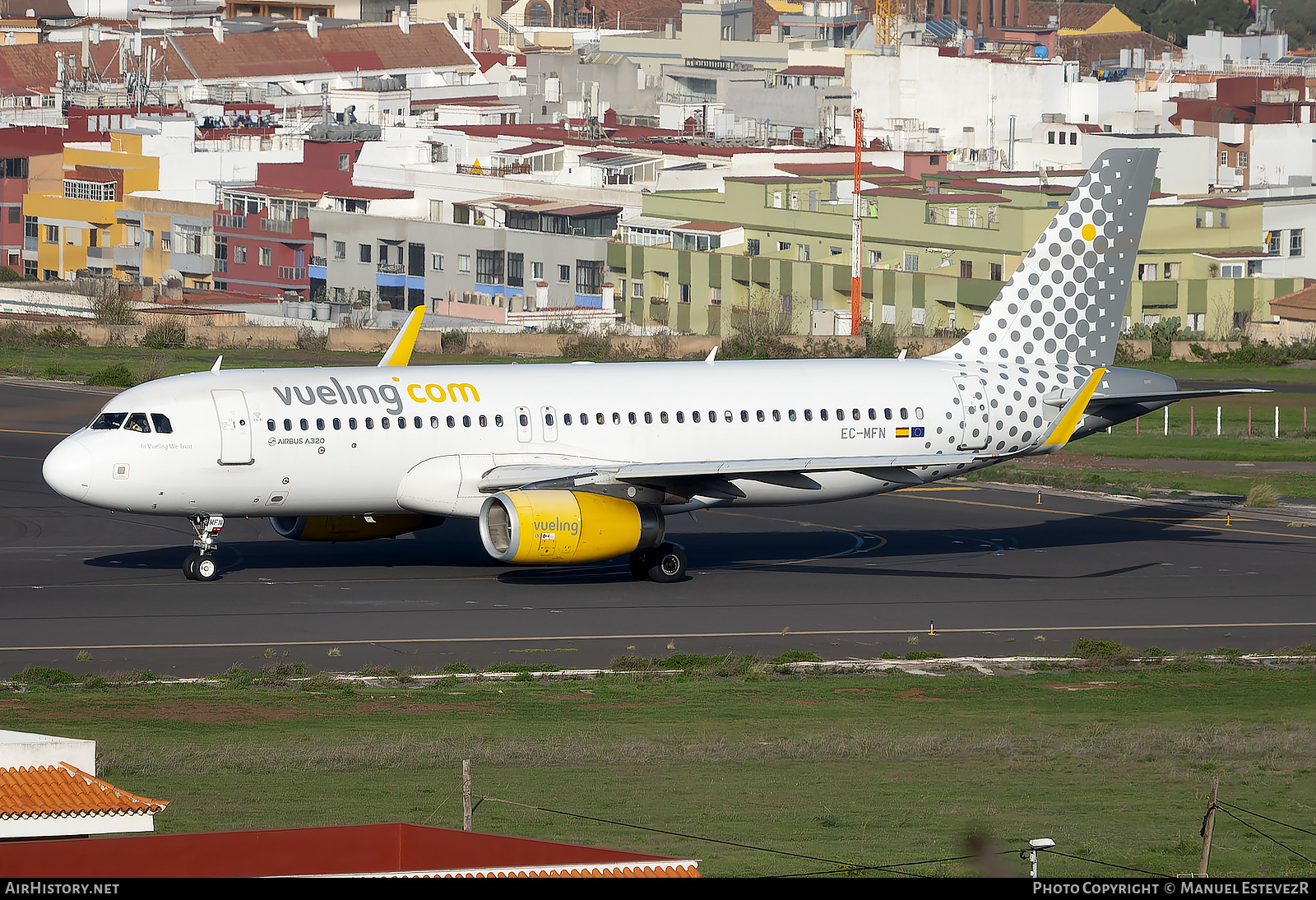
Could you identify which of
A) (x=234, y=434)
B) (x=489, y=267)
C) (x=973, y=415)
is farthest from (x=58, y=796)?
(x=489, y=267)

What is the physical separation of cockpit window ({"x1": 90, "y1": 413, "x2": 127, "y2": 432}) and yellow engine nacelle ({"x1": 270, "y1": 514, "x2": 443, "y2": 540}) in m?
5.00

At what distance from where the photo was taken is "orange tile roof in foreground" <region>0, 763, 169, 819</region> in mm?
16453

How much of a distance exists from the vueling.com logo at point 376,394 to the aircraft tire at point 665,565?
19.1 feet

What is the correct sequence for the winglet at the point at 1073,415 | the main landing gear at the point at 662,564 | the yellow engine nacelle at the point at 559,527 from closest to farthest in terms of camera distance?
the yellow engine nacelle at the point at 559,527 → the winglet at the point at 1073,415 → the main landing gear at the point at 662,564

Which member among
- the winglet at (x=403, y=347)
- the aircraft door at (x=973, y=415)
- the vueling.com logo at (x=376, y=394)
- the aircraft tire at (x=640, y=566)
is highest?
the winglet at (x=403, y=347)

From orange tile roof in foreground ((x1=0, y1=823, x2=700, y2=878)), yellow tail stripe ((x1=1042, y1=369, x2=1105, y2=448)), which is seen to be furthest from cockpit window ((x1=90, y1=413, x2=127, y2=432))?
orange tile roof in foreground ((x1=0, y1=823, x2=700, y2=878))

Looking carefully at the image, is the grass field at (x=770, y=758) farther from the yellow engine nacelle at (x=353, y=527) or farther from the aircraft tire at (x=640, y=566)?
the yellow engine nacelle at (x=353, y=527)

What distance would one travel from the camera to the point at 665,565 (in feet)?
147

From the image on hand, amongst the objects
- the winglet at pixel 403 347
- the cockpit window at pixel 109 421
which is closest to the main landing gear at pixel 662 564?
the winglet at pixel 403 347

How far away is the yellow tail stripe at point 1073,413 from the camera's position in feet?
143

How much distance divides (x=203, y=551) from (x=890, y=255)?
101 metres

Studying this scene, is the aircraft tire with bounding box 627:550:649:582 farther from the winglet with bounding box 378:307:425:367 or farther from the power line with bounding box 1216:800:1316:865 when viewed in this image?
the power line with bounding box 1216:800:1316:865

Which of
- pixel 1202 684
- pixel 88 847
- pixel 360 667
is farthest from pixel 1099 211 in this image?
pixel 88 847

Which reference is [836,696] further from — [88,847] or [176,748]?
[88,847]
